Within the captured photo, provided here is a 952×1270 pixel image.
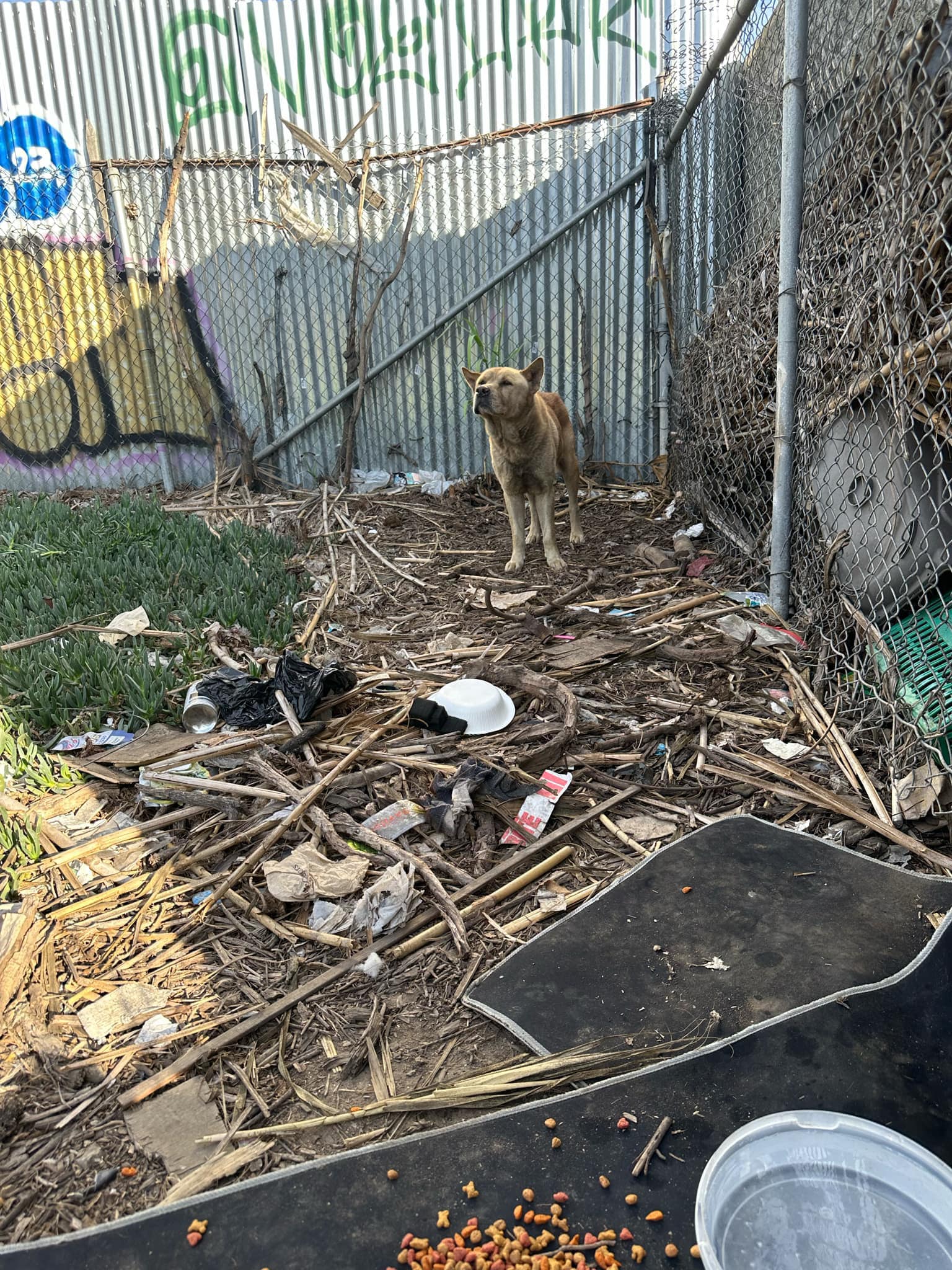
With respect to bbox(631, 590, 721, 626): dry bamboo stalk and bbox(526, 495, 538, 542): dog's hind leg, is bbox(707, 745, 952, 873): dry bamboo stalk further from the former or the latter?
bbox(526, 495, 538, 542): dog's hind leg

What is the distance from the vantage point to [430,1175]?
1690 millimetres

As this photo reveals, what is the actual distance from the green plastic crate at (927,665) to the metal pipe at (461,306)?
5.73m

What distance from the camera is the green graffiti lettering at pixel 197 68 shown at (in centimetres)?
810

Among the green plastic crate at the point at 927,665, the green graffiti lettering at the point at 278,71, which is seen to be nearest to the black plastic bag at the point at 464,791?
the green plastic crate at the point at 927,665

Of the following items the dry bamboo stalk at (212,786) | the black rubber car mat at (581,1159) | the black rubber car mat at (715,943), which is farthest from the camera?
the dry bamboo stalk at (212,786)

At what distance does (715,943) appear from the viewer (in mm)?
2307

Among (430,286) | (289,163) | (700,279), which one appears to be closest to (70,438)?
(289,163)

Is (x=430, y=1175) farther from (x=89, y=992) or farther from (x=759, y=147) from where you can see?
(x=759, y=147)

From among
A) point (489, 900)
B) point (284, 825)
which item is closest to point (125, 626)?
point (284, 825)

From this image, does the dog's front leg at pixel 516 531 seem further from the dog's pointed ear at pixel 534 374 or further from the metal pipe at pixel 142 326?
the metal pipe at pixel 142 326

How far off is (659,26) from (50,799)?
813cm

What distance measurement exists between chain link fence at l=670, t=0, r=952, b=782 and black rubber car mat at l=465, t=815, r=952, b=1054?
51 centimetres

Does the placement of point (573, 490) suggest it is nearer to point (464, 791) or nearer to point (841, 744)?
point (841, 744)

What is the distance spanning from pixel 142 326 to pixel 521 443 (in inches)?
210
